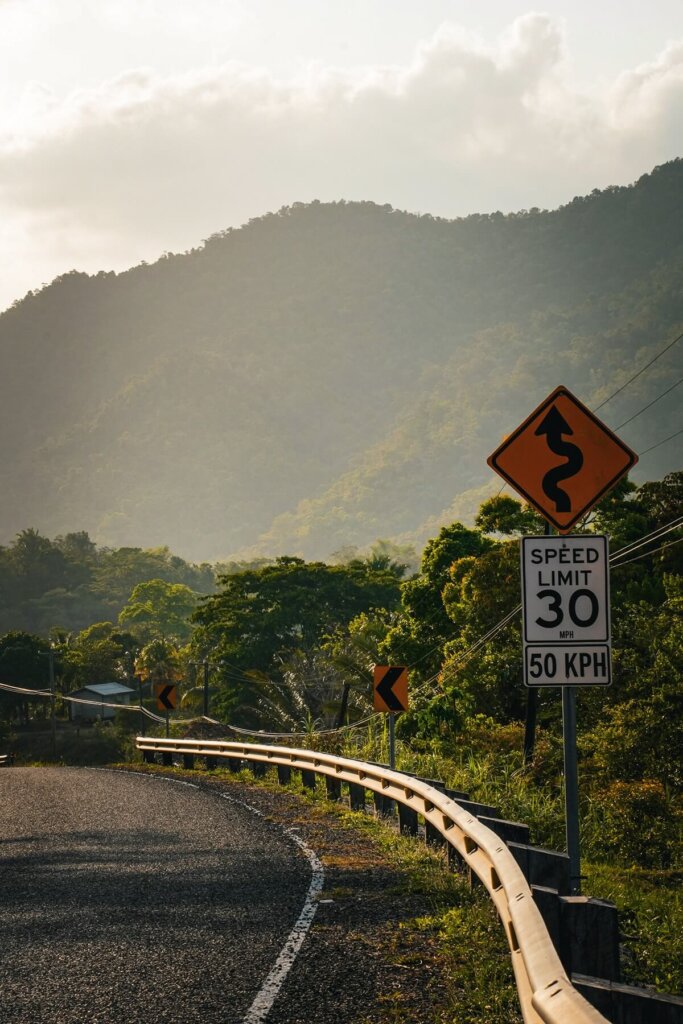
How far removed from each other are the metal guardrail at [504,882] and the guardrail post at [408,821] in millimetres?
184

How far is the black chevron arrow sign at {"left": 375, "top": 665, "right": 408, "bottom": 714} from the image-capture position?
19891mm

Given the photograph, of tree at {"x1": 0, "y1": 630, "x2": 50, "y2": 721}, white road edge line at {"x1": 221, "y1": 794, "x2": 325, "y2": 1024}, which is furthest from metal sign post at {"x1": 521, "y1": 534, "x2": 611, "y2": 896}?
tree at {"x1": 0, "y1": 630, "x2": 50, "y2": 721}

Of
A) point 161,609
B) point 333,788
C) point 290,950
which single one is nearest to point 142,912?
point 290,950

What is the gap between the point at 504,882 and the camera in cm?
721

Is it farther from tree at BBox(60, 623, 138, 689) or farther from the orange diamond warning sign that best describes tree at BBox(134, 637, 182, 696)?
the orange diamond warning sign

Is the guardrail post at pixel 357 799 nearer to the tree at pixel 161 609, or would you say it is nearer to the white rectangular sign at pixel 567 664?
the white rectangular sign at pixel 567 664

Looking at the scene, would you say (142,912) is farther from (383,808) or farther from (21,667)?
(21,667)

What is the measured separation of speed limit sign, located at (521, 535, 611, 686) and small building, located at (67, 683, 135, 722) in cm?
9146

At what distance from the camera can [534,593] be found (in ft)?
25.9

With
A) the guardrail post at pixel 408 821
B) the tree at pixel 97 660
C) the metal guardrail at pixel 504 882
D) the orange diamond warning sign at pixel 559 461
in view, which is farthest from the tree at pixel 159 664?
the orange diamond warning sign at pixel 559 461

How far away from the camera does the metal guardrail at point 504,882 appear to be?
165 inches

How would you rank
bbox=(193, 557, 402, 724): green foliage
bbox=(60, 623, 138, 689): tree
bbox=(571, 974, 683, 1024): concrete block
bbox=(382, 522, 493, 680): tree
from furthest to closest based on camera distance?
bbox=(60, 623, 138, 689): tree, bbox=(193, 557, 402, 724): green foliage, bbox=(382, 522, 493, 680): tree, bbox=(571, 974, 683, 1024): concrete block

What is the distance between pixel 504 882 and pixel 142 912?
3.55m

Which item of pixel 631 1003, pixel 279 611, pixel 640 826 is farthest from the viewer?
pixel 279 611
